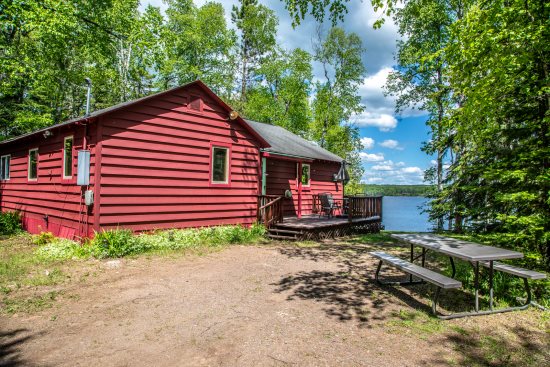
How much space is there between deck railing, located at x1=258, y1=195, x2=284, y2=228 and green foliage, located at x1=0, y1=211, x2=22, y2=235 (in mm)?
9262

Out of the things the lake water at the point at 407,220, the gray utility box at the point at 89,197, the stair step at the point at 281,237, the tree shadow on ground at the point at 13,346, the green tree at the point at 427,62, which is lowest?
the lake water at the point at 407,220

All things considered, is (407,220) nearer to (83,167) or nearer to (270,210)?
(270,210)

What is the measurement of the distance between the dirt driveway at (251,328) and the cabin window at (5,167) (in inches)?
456

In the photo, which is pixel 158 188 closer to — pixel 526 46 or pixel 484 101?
pixel 484 101

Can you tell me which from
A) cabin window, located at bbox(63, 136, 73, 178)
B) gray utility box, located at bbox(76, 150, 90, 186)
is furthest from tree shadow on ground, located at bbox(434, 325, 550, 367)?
cabin window, located at bbox(63, 136, 73, 178)

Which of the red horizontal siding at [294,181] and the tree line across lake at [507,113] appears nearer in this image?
the tree line across lake at [507,113]

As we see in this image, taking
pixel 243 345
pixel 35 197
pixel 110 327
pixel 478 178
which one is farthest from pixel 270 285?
pixel 35 197

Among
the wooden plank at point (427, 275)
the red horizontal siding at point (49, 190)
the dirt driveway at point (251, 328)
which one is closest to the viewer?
the dirt driveway at point (251, 328)

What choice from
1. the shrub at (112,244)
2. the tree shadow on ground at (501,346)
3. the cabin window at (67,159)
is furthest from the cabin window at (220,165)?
the tree shadow on ground at (501,346)

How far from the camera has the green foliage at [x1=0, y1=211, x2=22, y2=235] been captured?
1166cm

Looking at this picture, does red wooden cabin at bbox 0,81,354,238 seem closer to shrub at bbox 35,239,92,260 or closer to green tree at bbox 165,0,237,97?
shrub at bbox 35,239,92,260

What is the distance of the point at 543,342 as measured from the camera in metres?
3.65

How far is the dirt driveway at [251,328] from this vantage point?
3.24 m

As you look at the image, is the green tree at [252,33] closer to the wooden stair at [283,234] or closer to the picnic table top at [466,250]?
the wooden stair at [283,234]
